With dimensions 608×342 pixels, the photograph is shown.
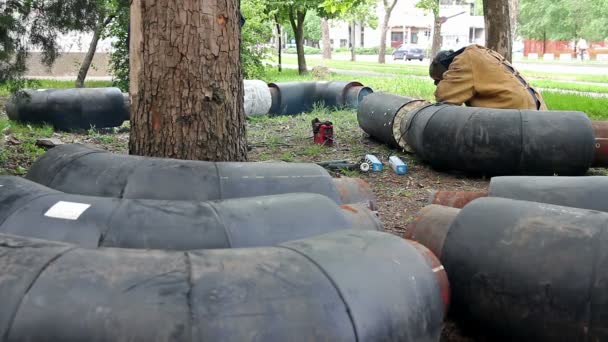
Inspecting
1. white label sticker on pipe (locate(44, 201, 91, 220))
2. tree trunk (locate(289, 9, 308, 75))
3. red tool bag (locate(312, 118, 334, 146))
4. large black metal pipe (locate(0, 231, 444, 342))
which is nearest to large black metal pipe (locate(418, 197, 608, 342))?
large black metal pipe (locate(0, 231, 444, 342))

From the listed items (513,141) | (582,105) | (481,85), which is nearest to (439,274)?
(513,141)

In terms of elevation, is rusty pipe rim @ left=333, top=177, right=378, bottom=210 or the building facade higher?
the building facade

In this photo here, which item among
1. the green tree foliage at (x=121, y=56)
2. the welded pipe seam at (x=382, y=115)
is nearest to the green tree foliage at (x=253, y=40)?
the green tree foliage at (x=121, y=56)

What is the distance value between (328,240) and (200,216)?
717mm

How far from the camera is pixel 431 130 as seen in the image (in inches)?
290

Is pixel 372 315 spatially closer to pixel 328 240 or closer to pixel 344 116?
pixel 328 240

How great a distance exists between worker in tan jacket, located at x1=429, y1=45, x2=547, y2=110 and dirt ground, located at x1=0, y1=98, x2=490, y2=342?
86cm

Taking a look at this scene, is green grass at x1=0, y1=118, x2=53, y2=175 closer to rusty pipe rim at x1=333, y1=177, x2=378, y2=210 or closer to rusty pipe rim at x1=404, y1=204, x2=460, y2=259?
rusty pipe rim at x1=333, y1=177, x2=378, y2=210

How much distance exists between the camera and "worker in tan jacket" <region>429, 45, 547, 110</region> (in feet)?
25.8

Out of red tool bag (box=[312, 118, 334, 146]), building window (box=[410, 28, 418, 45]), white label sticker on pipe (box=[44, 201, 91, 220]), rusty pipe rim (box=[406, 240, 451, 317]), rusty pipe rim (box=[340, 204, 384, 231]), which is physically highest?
building window (box=[410, 28, 418, 45])

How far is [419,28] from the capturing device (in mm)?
79312

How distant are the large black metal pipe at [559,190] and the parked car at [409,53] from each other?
48979 millimetres

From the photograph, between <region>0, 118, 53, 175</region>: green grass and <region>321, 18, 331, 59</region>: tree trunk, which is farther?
<region>321, 18, 331, 59</region>: tree trunk

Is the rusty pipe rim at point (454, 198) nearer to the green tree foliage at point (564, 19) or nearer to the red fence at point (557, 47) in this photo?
the green tree foliage at point (564, 19)
